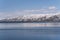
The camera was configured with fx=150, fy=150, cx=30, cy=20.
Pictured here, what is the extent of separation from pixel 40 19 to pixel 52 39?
6891 mm

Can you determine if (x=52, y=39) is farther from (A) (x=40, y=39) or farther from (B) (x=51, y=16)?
(B) (x=51, y=16)

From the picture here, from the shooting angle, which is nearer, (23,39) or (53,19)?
(23,39)

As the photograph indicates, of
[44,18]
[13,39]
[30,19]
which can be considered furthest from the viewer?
[30,19]

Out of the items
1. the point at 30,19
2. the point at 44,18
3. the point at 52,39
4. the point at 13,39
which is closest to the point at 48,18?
the point at 44,18

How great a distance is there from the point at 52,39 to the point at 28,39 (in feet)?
7.10

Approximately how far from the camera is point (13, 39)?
1306 centimetres

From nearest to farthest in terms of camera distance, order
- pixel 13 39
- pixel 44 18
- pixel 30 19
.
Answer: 1. pixel 13 39
2. pixel 44 18
3. pixel 30 19

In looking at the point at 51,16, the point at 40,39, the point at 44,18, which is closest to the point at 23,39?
the point at 40,39

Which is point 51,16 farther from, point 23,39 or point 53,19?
point 23,39

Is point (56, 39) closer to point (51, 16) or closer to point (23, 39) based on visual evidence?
point (23, 39)

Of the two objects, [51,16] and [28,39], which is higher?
[51,16]

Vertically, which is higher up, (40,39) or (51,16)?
(51,16)

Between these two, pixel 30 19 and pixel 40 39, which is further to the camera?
pixel 30 19

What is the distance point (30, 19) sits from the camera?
21.1 meters
